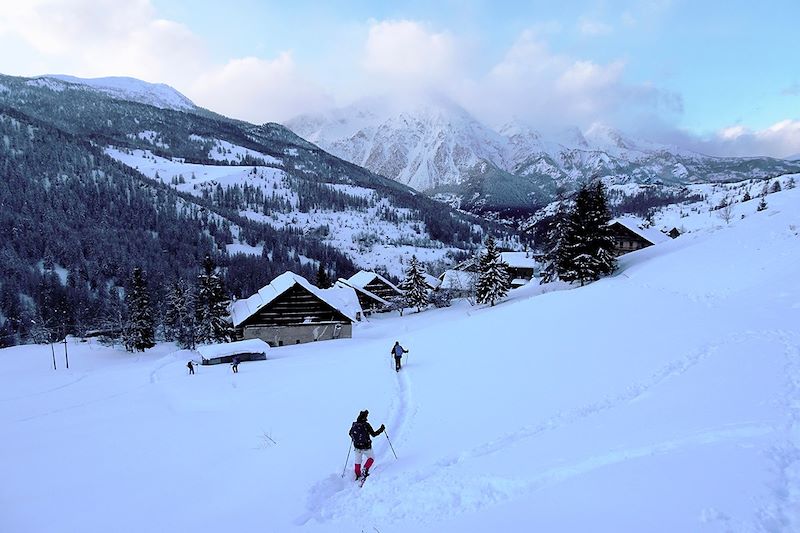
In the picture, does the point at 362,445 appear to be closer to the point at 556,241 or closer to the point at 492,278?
the point at 556,241

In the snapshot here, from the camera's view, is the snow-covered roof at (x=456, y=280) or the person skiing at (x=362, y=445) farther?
the snow-covered roof at (x=456, y=280)

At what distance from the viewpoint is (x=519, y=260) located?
87.8 metres

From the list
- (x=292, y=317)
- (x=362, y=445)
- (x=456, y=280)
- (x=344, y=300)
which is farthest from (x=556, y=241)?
(x=362, y=445)

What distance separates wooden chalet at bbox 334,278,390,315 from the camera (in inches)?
3152

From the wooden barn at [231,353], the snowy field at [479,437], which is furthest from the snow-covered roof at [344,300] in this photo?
the snowy field at [479,437]

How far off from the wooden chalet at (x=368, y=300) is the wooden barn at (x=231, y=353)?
45.8 meters

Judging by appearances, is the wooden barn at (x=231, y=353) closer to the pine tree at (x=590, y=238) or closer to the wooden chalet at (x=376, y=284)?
the pine tree at (x=590, y=238)

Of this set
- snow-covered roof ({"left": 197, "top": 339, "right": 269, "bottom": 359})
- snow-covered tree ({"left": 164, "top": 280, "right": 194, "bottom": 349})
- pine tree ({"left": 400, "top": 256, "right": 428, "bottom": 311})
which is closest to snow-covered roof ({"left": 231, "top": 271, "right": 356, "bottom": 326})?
snow-covered roof ({"left": 197, "top": 339, "right": 269, "bottom": 359})

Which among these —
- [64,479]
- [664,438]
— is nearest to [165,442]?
[64,479]

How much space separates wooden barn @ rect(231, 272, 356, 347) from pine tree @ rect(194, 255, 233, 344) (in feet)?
4.10

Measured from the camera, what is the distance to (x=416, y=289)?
2736 inches

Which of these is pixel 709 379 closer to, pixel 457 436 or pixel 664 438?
pixel 664 438

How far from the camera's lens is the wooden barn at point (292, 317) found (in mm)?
43344

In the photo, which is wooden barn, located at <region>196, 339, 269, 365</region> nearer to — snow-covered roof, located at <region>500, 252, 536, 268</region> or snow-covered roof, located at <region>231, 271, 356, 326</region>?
snow-covered roof, located at <region>231, 271, 356, 326</region>
